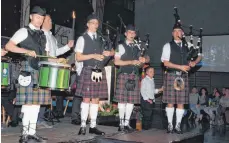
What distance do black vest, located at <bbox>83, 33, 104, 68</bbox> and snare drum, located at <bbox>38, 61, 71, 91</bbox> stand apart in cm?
81

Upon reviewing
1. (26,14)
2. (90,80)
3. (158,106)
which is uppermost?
(26,14)

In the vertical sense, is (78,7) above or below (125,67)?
above

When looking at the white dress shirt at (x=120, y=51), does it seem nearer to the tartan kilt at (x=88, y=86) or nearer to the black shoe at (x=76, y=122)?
the tartan kilt at (x=88, y=86)

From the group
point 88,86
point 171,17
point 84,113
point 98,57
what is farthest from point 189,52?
point 171,17

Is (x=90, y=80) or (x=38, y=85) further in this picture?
(x=90, y=80)

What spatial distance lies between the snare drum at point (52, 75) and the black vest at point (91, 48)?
2.64ft

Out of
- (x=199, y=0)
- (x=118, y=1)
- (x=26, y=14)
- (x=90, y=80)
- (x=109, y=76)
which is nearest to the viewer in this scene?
(x=90, y=80)

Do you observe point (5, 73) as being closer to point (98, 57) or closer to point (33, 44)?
point (33, 44)

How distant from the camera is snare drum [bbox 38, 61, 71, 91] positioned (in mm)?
3900

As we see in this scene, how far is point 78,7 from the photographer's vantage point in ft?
28.4

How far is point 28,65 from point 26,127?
0.83 m

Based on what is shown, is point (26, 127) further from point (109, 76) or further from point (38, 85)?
point (109, 76)

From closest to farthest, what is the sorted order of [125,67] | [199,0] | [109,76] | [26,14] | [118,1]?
[125,67] < [26,14] < [109,76] < [199,0] < [118,1]

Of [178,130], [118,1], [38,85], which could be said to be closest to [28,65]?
[38,85]
